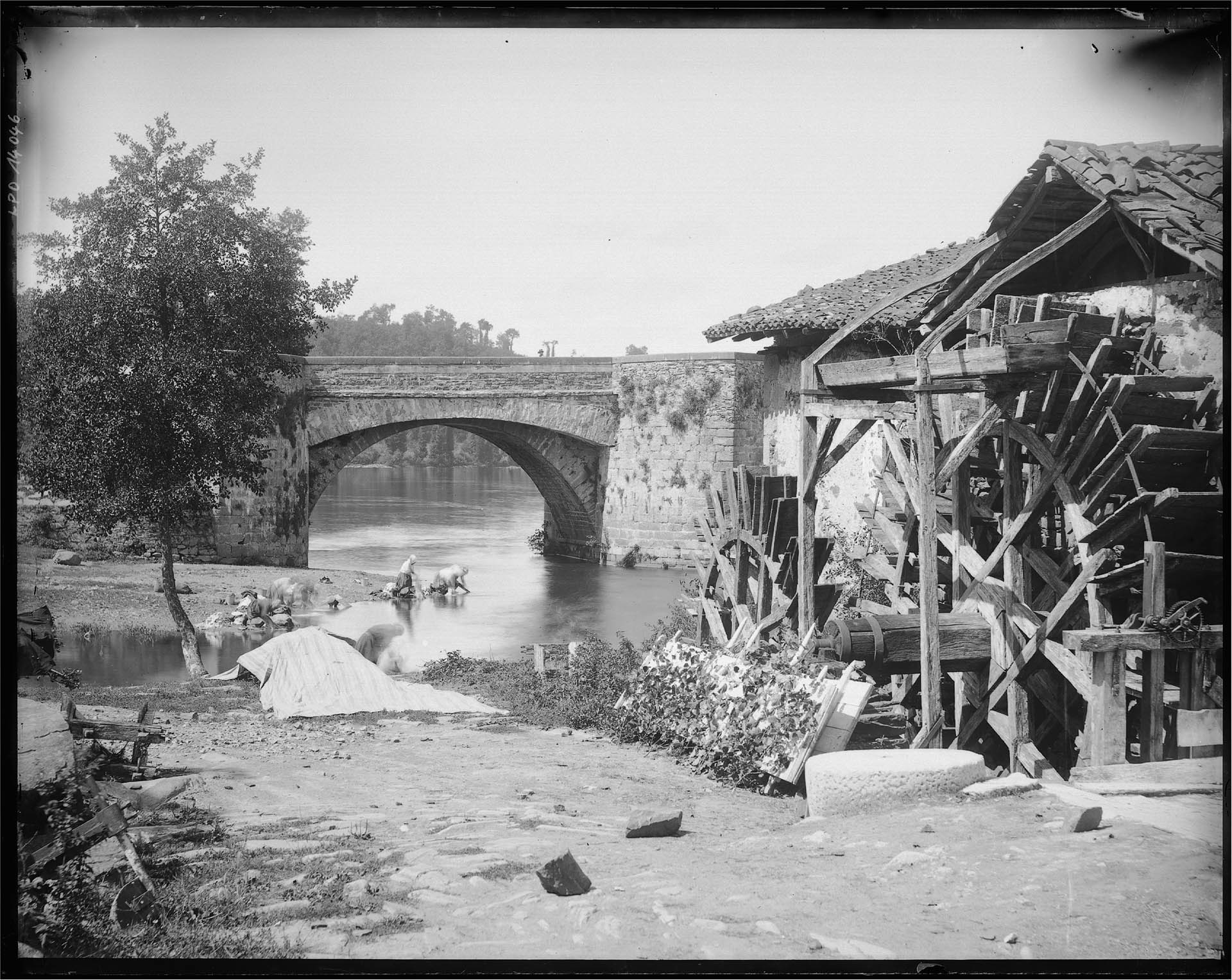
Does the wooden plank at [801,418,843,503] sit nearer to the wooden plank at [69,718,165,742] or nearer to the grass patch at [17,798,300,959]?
the wooden plank at [69,718,165,742]

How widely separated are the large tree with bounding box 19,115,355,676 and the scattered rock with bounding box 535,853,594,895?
22.1 feet

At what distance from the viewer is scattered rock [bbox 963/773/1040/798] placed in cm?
544

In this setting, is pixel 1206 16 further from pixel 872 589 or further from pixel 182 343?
pixel 182 343

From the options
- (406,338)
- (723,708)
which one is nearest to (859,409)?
(723,708)

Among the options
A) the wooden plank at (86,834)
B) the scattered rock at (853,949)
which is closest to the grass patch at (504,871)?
the scattered rock at (853,949)

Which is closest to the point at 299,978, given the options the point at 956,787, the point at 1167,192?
the point at 956,787

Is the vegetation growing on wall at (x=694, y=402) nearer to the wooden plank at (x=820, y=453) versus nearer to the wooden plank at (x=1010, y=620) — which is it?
the wooden plank at (x=820, y=453)

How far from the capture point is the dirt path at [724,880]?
13.8 feet

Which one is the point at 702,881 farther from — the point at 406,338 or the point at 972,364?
the point at 406,338

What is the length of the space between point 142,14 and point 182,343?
6.18 metres

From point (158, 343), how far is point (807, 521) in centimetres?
665

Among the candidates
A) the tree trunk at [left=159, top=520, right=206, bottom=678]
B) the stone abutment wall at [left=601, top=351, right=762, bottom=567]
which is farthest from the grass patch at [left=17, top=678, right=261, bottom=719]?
the stone abutment wall at [left=601, top=351, right=762, bottom=567]

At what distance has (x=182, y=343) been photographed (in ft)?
34.8

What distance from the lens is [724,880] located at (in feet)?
15.8
